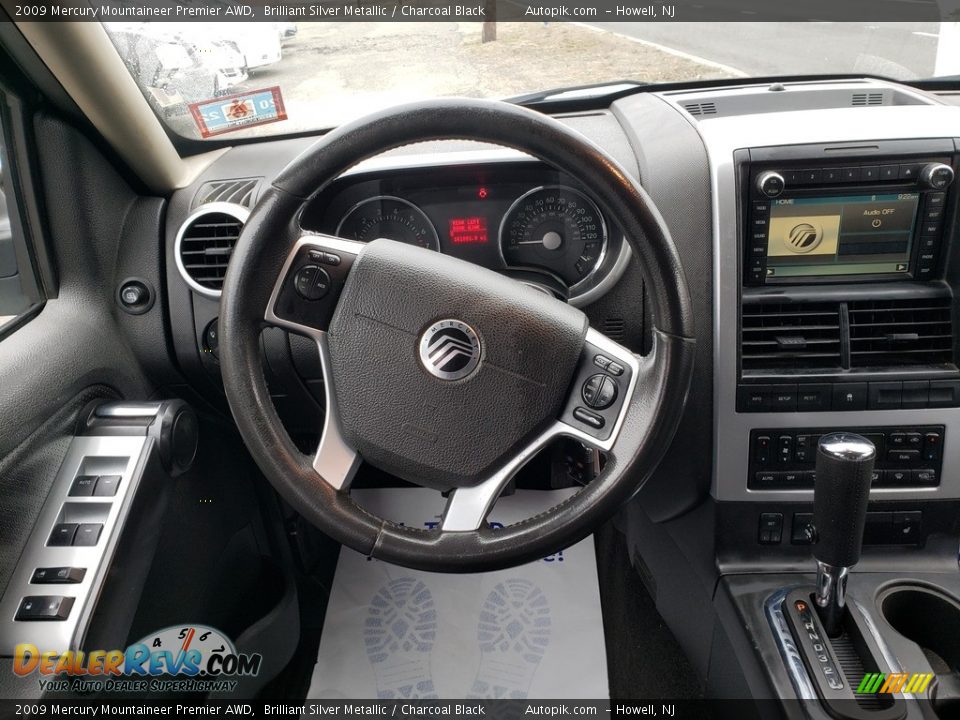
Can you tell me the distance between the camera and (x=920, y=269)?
1389mm

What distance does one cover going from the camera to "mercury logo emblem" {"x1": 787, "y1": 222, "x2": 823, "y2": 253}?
1.37m

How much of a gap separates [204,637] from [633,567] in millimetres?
1167

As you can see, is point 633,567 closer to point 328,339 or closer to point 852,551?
point 852,551

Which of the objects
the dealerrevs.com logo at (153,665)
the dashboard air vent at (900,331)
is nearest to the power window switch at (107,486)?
the dealerrevs.com logo at (153,665)

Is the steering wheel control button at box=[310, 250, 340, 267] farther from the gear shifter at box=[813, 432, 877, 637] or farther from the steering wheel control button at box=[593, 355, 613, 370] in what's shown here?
the gear shifter at box=[813, 432, 877, 637]

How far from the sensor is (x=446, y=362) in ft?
3.56

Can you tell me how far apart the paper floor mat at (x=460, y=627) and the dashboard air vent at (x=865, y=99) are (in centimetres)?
109

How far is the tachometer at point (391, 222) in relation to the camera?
150 cm

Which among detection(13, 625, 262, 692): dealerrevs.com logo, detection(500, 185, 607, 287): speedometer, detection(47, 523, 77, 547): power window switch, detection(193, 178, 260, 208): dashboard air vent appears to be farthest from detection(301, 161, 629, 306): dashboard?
detection(13, 625, 262, 692): dealerrevs.com logo

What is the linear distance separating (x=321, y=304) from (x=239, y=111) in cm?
69

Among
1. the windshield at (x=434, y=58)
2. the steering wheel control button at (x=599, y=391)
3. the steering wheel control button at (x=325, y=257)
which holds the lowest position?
the steering wheel control button at (x=599, y=391)

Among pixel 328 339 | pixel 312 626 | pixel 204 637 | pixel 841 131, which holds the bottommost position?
pixel 312 626

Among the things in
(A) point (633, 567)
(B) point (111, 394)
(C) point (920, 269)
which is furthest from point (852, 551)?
(B) point (111, 394)

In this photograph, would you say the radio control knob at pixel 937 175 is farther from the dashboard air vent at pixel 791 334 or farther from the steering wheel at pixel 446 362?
the steering wheel at pixel 446 362
